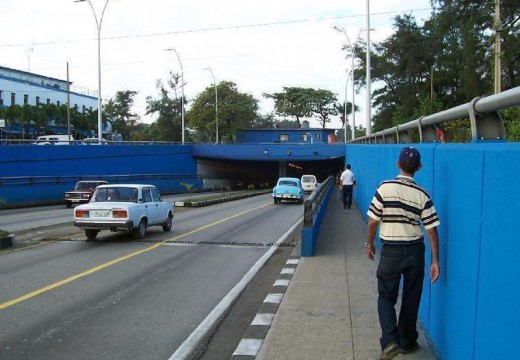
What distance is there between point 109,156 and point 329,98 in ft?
249

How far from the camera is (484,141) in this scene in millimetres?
4246

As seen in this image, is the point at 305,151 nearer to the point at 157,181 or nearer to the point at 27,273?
the point at 157,181

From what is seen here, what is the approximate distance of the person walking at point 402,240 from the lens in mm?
4676

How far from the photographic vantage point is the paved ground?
539 centimetres

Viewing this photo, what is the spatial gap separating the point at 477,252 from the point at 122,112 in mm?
118601

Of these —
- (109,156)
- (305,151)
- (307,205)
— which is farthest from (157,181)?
(307,205)

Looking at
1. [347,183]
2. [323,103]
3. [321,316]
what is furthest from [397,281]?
[323,103]

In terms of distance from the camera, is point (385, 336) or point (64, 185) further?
point (64, 185)

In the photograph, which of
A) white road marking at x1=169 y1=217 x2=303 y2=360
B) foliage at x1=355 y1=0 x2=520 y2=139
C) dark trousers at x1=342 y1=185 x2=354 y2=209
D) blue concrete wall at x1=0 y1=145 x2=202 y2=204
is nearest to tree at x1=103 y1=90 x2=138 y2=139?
foliage at x1=355 y1=0 x2=520 y2=139

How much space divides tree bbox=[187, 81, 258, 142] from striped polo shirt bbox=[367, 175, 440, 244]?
78.8m

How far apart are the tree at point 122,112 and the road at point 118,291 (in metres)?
102

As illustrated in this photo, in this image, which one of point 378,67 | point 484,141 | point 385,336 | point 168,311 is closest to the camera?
point 484,141

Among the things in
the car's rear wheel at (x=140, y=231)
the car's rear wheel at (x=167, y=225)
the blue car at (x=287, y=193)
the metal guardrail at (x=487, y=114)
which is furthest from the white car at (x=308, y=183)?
the metal guardrail at (x=487, y=114)

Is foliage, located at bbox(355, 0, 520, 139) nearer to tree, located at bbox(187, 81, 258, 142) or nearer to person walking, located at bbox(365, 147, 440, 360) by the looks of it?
tree, located at bbox(187, 81, 258, 142)
